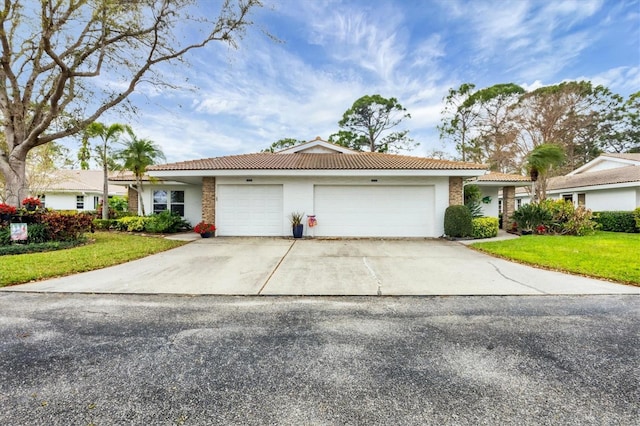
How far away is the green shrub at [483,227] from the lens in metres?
11.2

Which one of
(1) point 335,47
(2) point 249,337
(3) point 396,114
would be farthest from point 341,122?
(2) point 249,337

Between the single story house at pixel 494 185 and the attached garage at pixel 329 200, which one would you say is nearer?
the attached garage at pixel 329 200

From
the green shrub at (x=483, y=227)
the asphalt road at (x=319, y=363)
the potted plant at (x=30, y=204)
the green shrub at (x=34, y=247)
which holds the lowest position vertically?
the asphalt road at (x=319, y=363)

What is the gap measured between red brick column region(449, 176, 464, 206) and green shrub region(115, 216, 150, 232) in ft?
45.5

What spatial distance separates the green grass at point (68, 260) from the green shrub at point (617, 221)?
20.6m

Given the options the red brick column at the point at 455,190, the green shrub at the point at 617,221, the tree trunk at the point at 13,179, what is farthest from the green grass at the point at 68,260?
the green shrub at the point at 617,221

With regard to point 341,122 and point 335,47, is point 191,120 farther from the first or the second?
point 341,122

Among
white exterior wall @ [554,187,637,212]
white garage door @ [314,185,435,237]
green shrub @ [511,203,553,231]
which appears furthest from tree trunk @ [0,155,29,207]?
white exterior wall @ [554,187,637,212]

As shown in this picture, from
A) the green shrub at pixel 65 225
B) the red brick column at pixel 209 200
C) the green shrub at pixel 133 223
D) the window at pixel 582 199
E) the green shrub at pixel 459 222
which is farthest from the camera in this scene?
the window at pixel 582 199

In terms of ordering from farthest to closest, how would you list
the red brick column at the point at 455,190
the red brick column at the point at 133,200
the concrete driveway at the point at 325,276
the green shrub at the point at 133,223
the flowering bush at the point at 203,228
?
the red brick column at the point at 133,200
the green shrub at the point at 133,223
the red brick column at the point at 455,190
the flowering bush at the point at 203,228
the concrete driveway at the point at 325,276

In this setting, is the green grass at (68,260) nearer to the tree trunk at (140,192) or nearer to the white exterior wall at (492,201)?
the tree trunk at (140,192)

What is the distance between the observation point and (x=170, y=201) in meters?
15.2

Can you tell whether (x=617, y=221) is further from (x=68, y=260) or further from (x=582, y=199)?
(x=68, y=260)

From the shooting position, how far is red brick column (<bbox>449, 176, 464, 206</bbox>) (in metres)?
11.4
